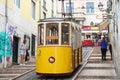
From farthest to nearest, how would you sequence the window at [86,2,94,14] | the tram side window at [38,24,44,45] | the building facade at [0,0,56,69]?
the window at [86,2,94,14], the building facade at [0,0,56,69], the tram side window at [38,24,44,45]

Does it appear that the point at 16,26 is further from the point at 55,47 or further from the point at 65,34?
the point at 55,47

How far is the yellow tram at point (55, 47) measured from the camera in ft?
56.6

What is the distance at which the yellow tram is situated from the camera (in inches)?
680

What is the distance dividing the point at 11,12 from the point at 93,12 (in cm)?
4233

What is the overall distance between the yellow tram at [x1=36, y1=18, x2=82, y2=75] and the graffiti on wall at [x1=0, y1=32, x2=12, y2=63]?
4729mm

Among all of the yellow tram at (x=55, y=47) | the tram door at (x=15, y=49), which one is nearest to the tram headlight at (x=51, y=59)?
the yellow tram at (x=55, y=47)

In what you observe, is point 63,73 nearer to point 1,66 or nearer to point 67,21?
point 67,21

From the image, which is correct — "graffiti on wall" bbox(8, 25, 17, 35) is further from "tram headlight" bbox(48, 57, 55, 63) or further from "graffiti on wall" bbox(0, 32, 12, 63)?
"tram headlight" bbox(48, 57, 55, 63)

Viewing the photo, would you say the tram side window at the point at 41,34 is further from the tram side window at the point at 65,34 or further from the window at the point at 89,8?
the window at the point at 89,8

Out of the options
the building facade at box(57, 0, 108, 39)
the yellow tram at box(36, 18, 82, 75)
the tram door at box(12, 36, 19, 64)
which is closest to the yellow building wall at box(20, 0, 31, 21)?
the tram door at box(12, 36, 19, 64)

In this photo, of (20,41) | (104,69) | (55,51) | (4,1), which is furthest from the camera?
(20,41)

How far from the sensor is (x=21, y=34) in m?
27.5

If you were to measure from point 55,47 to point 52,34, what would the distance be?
71 cm

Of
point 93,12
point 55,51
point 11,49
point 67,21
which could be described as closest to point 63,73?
point 55,51
